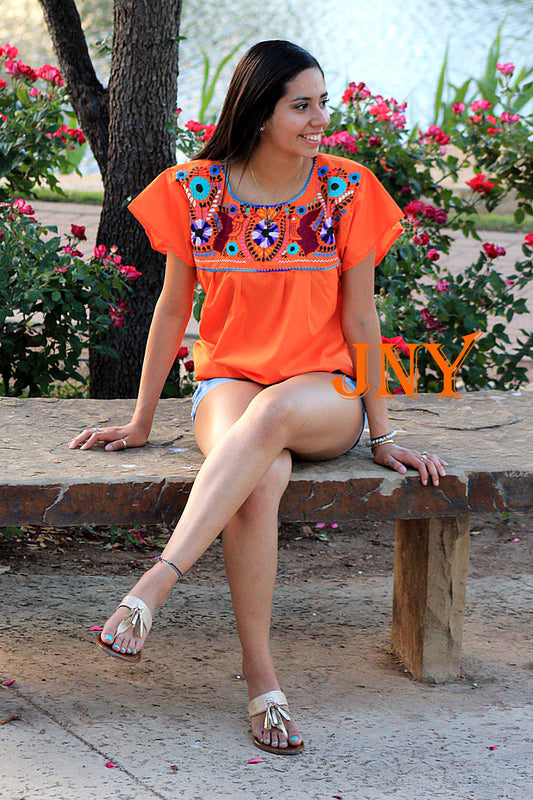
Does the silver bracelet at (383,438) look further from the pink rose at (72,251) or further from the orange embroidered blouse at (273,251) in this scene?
the pink rose at (72,251)

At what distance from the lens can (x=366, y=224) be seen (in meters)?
2.68

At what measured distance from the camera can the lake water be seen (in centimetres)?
1399

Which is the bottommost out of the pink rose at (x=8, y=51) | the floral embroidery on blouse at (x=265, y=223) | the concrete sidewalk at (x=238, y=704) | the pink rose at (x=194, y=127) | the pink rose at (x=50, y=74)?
the concrete sidewalk at (x=238, y=704)

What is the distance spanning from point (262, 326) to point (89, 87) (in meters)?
1.83

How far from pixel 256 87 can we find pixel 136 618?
1.27 meters

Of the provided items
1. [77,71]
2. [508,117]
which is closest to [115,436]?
[77,71]

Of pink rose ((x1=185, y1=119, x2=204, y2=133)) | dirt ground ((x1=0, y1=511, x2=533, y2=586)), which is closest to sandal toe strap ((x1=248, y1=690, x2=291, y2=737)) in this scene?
dirt ground ((x1=0, y1=511, x2=533, y2=586))

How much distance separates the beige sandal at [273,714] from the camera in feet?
7.59

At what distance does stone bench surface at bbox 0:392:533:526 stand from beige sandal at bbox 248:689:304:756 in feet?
1.33

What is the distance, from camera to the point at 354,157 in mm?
3996

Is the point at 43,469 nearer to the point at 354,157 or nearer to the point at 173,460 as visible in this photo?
the point at 173,460

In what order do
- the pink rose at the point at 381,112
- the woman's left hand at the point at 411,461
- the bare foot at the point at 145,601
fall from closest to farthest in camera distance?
the bare foot at the point at 145,601 → the woman's left hand at the point at 411,461 → the pink rose at the point at 381,112

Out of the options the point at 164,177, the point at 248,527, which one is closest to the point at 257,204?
the point at 164,177

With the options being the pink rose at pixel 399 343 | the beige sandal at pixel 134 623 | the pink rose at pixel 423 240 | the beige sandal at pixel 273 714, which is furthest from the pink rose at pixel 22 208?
the beige sandal at pixel 273 714
